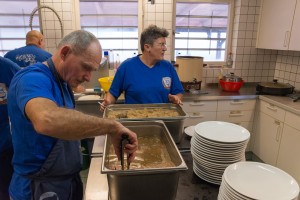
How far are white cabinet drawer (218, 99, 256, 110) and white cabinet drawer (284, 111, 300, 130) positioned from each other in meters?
0.51

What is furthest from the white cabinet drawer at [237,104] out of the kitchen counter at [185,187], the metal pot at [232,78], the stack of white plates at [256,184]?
the stack of white plates at [256,184]

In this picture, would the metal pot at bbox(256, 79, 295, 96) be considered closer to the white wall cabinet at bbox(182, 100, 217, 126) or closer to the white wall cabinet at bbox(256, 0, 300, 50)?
the white wall cabinet at bbox(256, 0, 300, 50)

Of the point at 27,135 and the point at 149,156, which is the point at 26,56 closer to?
the point at 27,135

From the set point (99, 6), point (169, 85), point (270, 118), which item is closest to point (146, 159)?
point (169, 85)

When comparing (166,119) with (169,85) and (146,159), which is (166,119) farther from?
(169,85)

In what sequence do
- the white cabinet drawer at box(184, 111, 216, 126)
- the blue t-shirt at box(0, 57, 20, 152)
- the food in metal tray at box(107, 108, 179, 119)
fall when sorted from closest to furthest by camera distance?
the food in metal tray at box(107, 108, 179, 119) < the blue t-shirt at box(0, 57, 20, 152) < the white cabinet drawer at box(184, 111, 216, 126)

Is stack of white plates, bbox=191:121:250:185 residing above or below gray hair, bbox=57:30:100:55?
below

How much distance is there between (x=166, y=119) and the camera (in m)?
1.28

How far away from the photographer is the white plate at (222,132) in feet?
3.55

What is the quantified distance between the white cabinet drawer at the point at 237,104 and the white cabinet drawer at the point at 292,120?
508mm

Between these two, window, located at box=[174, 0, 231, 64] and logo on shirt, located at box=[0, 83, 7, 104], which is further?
window, located at box=[174, 0, 231, 64]

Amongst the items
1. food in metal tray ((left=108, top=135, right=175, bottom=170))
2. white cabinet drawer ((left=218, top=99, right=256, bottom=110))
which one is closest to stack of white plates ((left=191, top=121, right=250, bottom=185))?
food in metal tray ((left=108, top=135, right=175, bottom=170))

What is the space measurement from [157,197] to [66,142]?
447 mm

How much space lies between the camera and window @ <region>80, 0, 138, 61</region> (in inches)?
119
